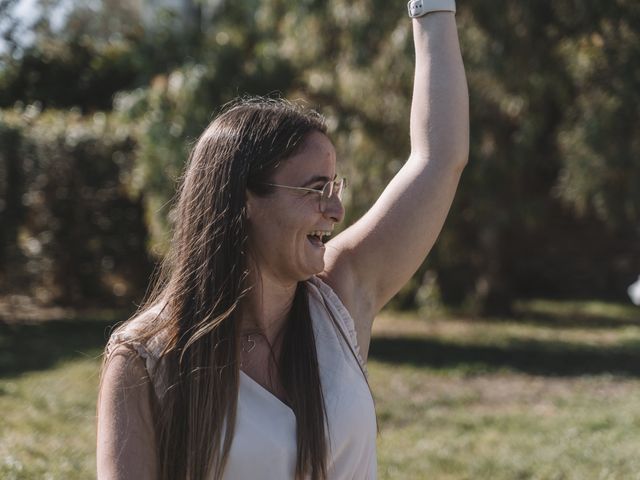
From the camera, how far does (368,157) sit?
987 cm

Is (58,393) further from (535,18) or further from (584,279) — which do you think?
(584,279)

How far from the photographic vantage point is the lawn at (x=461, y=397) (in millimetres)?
5574

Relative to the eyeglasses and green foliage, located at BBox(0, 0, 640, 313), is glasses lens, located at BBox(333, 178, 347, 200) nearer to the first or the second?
the eyeglasses

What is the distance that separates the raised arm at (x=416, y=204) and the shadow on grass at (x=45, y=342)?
20.9ft

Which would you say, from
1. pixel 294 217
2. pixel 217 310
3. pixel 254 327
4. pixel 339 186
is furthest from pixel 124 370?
pixel 339 186

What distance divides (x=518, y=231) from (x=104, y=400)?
13302 millimetres

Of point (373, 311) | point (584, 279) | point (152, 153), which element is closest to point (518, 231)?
point (584, 279)

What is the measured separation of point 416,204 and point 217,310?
0.59 metres

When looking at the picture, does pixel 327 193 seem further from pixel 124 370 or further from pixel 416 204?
pixel 124 370

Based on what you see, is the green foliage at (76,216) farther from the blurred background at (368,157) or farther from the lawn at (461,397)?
the lawn at (461,397)

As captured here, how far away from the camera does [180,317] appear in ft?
6.31

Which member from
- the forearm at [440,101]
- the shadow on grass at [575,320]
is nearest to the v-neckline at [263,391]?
the forearm at [440,101]

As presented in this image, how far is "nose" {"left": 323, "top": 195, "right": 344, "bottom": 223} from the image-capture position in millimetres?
2023

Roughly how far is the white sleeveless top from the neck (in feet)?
0.22
